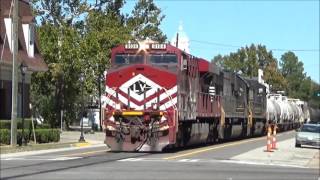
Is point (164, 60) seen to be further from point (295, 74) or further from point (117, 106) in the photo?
point (295, 74)

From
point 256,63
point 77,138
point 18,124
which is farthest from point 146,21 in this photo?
point 256,63

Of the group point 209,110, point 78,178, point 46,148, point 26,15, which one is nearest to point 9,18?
point 26,15

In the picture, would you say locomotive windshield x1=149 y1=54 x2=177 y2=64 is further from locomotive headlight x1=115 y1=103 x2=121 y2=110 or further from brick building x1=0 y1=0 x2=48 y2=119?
brick building x1=0 y1=0 x2=48 y2=119

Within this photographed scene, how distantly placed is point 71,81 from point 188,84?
84.2ft

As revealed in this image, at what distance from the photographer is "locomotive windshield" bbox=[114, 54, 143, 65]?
1063 inches

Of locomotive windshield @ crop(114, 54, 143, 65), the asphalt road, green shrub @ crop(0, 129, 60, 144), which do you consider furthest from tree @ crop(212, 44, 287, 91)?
the asphalt road

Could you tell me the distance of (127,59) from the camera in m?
27.1

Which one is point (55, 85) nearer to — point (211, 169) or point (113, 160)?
point (113, 160)

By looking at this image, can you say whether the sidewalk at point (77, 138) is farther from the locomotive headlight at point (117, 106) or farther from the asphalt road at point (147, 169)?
the asphalt road at point (147, 169)

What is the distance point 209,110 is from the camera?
3284cm

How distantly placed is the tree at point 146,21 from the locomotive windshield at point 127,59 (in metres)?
30.3

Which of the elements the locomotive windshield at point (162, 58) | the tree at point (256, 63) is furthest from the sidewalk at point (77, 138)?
the tree at point (256, 63)

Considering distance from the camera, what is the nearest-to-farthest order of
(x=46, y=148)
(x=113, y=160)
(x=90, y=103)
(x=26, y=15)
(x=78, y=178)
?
(x=78, y=178)
(x=113, y=160)
(x=46, y=148)
(x=26, y=15)
(x=90, y=103)

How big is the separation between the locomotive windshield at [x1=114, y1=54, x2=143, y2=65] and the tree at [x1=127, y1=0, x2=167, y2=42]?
1191 inches
